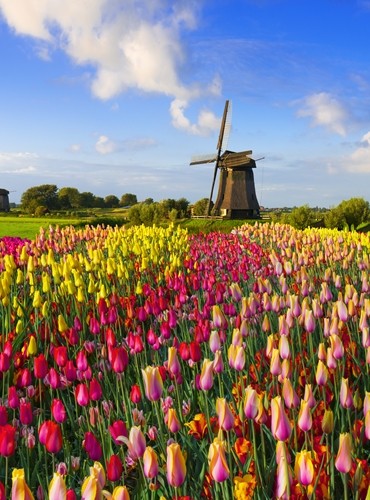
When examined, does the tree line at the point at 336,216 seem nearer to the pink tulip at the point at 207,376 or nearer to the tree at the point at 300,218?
the tree at the point at 300,218

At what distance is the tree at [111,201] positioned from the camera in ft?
334

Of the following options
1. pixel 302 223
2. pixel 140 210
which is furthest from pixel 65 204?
pixel 302 223

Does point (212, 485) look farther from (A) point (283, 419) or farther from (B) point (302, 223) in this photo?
(B) point (302, 223)

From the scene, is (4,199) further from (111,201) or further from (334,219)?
(334,219)

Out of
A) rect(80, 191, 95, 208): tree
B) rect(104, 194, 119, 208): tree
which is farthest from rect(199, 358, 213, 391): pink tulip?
rect(104, 194, 119, 208): tree

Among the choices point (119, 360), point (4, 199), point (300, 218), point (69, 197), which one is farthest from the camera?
point (69, 197)

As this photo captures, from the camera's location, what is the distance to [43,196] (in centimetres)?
8406

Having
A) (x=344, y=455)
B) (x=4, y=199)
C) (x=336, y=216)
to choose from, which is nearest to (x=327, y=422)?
(x=344, y=455)

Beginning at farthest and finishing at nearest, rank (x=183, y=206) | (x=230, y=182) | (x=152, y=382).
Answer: (x=183, y=206)
(x=230, y=182)
(x=152, y=382)

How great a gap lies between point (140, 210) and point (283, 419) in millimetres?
38027

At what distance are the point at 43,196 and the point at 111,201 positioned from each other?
2124 cm

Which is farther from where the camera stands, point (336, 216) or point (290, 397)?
point (336, 216)

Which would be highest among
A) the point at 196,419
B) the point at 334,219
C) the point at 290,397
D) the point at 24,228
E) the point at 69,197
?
the point at 69,197

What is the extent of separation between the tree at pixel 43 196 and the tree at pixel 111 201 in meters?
13.4
